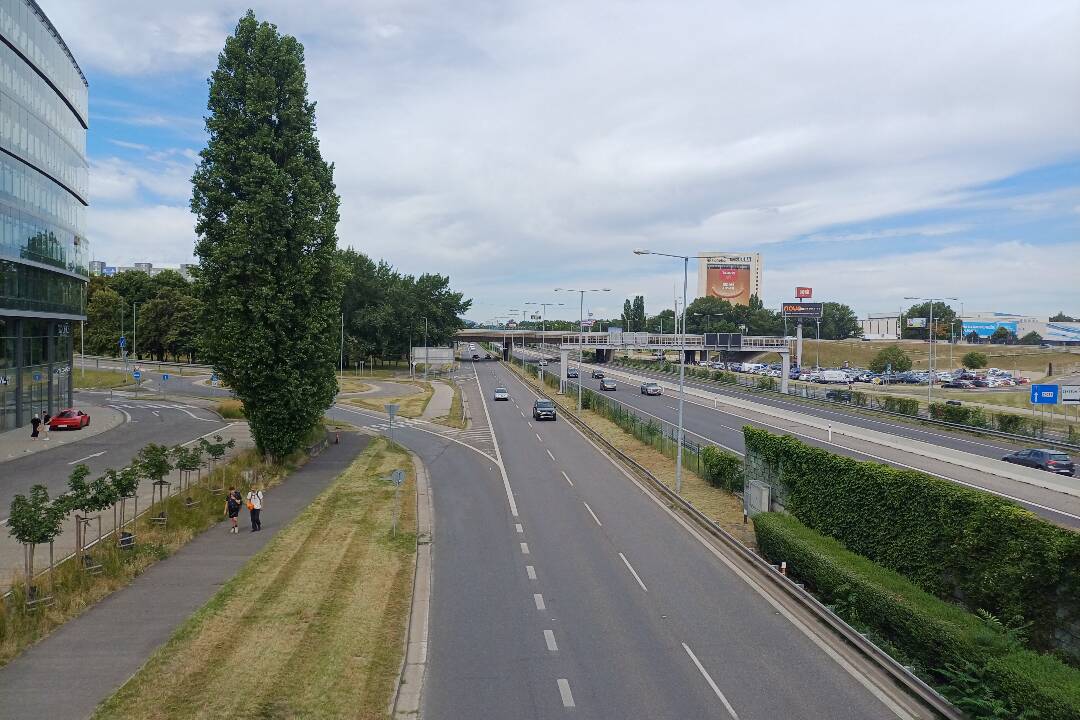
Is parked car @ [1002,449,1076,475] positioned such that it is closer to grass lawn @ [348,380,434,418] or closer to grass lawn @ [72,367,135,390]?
grass lawn @ [348,380,434,418]

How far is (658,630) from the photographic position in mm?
Answer: 15164

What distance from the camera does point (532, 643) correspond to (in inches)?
564

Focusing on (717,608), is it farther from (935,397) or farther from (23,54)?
(935,397)

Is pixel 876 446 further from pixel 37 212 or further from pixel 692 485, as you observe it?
pixel 37 212

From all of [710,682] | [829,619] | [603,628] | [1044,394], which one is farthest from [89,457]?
[1044,394]

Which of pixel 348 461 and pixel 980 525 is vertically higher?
pixel 980 525

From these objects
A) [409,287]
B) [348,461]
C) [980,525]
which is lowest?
[348,461]

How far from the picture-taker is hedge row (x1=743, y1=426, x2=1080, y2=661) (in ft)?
42.3

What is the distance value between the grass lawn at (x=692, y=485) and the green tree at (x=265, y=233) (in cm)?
1635

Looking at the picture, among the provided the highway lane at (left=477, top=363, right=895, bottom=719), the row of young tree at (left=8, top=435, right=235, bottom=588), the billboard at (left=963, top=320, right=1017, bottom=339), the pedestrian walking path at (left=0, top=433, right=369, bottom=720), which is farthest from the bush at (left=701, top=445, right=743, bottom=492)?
the billboard at (left=963, top=320, right=1017, bottom=339)

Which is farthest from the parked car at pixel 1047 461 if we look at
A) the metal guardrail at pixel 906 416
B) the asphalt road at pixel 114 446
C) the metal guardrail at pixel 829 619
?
the asphalt road at pixel 114 446

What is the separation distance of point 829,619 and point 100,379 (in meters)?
90.7

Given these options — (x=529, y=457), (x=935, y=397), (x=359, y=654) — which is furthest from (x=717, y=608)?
(x=935, y=397)

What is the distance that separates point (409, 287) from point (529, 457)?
94.9 meters
